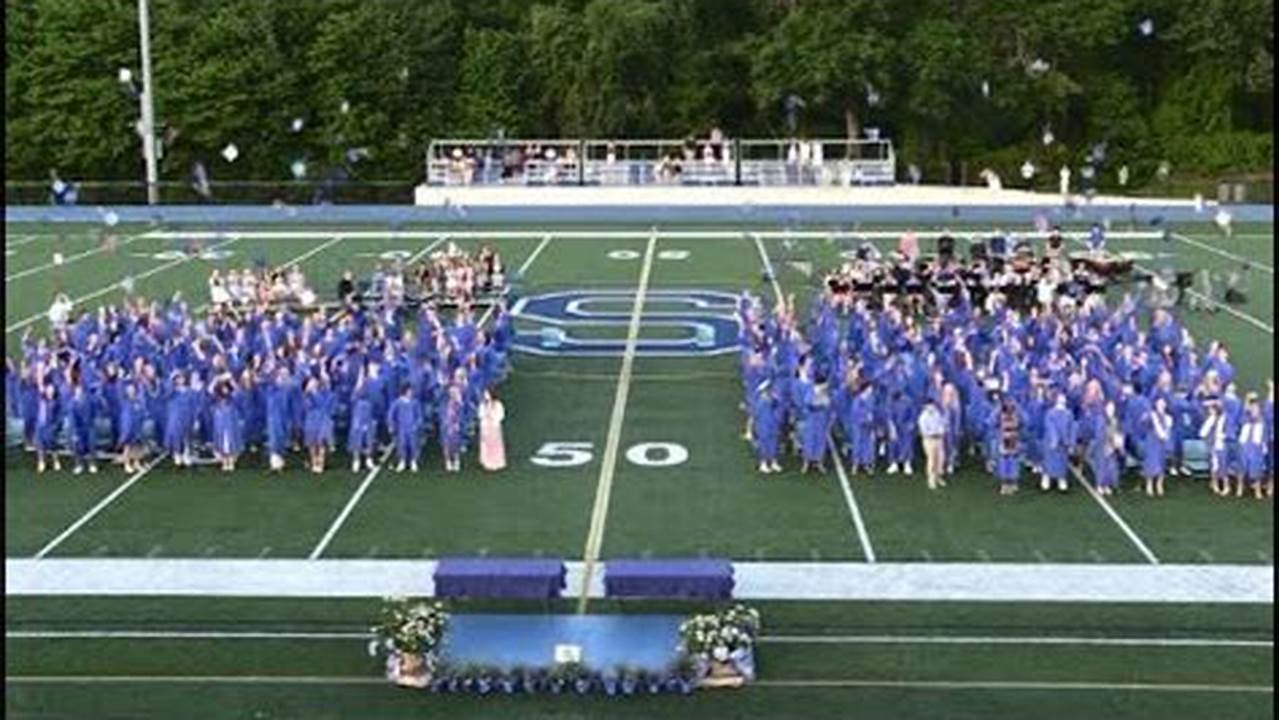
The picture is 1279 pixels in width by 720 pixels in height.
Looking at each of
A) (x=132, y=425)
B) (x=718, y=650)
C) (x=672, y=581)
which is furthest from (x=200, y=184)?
(x=718, y=650)

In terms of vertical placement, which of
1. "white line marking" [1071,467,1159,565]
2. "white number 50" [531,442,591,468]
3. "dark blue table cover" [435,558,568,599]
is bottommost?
"white line marking" [1071,467,1159,565]

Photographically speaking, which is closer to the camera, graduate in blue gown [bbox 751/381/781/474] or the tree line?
graduate in blue gown [bbox 751/381/781/474]

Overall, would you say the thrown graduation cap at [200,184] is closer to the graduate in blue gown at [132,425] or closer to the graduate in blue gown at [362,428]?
the graduate in blue gown at [132,425]

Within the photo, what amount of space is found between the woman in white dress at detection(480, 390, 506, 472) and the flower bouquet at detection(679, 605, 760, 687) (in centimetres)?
636

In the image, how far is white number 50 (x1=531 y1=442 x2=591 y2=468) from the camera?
59.7 ft

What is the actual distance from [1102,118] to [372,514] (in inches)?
1669

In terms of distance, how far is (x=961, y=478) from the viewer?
17.4 m

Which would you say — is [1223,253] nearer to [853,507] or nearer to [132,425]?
[853,507]

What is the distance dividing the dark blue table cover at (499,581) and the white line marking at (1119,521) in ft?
16.0

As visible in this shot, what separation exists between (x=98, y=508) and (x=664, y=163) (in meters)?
33.6

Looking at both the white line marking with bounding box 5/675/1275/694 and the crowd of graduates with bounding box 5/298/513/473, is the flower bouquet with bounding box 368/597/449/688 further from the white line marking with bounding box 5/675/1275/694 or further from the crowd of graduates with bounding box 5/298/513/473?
the crowd of graduates with bounding box 5/298/513/473

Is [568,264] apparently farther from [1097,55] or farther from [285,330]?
[1097,55]

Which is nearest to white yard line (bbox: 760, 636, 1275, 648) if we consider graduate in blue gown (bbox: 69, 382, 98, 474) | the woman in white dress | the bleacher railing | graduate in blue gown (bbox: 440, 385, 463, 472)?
the woman in white dress

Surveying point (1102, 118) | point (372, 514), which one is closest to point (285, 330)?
point (372, 514)
